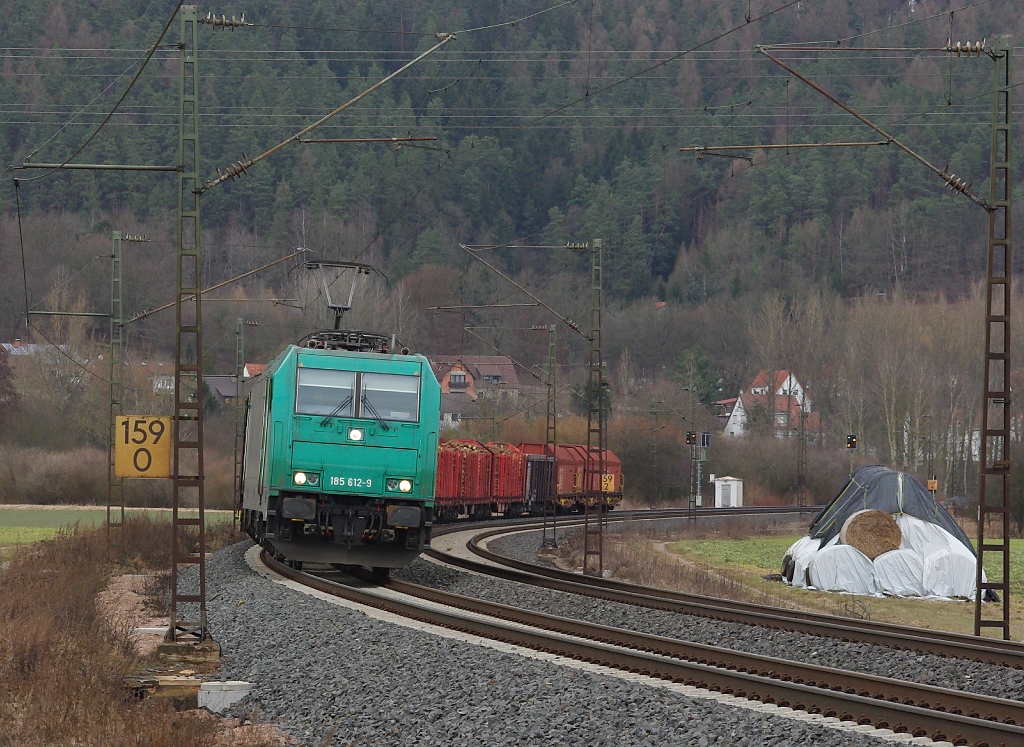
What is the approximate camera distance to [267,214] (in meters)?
129

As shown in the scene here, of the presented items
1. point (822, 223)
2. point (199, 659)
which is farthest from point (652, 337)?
point (199, 659)

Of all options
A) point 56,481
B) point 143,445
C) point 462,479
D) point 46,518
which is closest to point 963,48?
point 143,445

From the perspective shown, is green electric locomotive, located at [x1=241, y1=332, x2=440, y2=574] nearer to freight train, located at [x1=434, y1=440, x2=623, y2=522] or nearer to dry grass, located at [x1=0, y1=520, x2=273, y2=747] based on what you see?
dry grass, located at [x1=0, y1=520, x2=273, y2=747]

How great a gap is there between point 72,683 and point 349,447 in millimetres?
10322

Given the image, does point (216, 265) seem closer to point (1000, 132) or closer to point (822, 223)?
point (822, 223)

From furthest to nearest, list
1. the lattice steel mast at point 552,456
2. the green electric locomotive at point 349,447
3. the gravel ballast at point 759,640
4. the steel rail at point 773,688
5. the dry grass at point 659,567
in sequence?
the lattice steel mast at point 552,456 < the dry grass at point 659,567 < the green electric locomotive at point 349,447 < the gravel ballast at point 759,640 < the steel rail at point 773,688

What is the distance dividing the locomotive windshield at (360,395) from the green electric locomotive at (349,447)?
0.02 metres

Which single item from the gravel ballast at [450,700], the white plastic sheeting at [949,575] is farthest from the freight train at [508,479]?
the gravel ballast at [450,700]

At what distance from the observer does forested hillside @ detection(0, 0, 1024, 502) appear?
10856 centimetres

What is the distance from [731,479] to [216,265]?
59.6 meters

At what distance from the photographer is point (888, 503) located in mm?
33594

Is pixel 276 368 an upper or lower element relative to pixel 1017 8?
lower

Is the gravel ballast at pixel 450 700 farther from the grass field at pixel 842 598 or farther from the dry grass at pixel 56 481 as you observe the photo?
the dry grass at pixel 56 481

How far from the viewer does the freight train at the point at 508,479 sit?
157 feet
